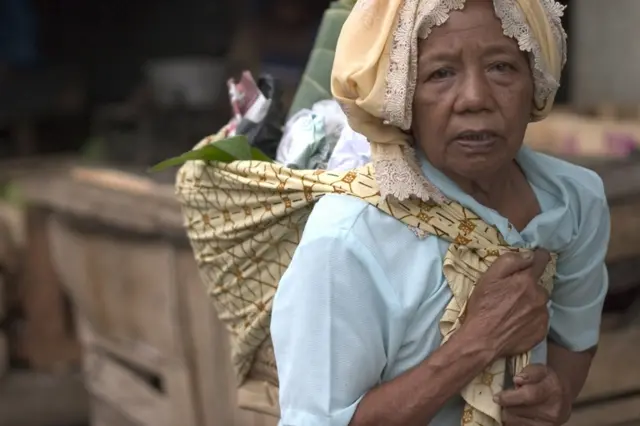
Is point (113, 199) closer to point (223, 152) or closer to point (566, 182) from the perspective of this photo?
point (223, 152)

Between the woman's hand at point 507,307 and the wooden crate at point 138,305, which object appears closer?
the woman's hand at point 507,307

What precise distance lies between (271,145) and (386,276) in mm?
435

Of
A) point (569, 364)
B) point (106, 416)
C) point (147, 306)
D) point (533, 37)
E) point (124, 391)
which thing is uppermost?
point (533, 37)

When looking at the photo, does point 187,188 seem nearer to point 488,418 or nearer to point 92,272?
point 488,418

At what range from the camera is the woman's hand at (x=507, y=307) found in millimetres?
1109

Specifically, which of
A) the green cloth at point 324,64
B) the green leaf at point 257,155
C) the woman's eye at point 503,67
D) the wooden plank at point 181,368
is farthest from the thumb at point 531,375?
the wooden plank at point 181,368

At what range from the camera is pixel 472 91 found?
3.44 ft

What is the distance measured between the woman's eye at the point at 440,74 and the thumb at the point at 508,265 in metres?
0.22

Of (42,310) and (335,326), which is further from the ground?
(335,326)

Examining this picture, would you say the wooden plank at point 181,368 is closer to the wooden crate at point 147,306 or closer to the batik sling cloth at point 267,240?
the wooden crate at point 147,306

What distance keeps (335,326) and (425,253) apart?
0.13m

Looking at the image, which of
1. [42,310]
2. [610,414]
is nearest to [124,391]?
[42,310]

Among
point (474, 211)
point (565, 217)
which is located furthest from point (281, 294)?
point (565, 217)

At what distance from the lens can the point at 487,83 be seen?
3.49ft
